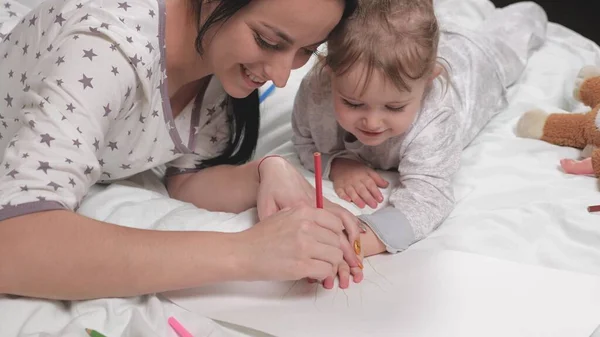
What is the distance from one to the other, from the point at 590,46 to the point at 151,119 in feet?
3.74

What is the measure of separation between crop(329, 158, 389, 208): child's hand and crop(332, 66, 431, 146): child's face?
0.22 feet

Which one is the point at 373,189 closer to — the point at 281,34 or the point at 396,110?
the point at 396,110

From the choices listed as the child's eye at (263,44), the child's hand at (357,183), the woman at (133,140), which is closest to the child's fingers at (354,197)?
the child's hand at (357,183)

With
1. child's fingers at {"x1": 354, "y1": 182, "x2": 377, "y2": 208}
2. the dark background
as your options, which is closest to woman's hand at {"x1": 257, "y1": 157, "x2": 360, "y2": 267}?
child's fingers at {"x1": 354, "y1": 182, "x2": 377, "y2": 208}

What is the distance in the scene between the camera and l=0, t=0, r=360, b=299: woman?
0.77 m

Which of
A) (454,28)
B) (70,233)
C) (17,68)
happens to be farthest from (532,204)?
Result: (17,68)

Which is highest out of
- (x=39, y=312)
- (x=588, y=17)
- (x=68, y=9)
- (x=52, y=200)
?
(x=68, y=9)

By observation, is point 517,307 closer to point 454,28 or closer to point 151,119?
point 151,119

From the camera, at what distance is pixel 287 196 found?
0.99 metres

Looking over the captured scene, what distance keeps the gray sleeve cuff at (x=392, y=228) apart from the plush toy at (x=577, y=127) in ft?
1.16

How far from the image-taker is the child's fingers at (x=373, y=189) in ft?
3.69

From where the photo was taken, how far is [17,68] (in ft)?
3.19

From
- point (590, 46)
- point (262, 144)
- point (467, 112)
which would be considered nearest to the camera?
point (467, 112)

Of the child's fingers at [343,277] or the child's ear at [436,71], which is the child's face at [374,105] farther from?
the child's fingers at [343,277]
